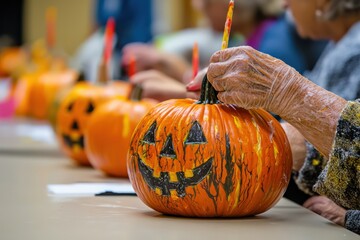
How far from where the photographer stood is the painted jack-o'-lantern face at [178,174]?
55.6 inches

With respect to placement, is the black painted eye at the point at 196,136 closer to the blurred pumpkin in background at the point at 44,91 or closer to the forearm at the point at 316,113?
the forearm at the point at 316,113

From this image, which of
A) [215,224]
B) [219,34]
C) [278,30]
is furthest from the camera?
[219,34]

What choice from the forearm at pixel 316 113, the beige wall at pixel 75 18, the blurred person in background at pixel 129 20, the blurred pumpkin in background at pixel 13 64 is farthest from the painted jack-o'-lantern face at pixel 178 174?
the beige wall at pixel 75 18

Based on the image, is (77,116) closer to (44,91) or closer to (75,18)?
(44,91)

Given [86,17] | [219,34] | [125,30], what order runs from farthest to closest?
1. [86,17]
2. [125,30]
3. [219,34]

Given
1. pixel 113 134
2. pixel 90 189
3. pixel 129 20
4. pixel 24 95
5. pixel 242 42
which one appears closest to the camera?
pixel 90 189

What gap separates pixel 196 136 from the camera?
1.43 meters

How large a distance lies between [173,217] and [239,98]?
252mm

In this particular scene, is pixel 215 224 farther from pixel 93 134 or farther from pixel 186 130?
pixel 93 134

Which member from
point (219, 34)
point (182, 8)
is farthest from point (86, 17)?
point (219, 34)

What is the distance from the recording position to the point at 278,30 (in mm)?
3398

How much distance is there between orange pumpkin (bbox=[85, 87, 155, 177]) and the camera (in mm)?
2176

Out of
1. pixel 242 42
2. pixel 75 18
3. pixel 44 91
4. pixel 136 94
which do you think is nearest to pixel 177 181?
pixel 136 94

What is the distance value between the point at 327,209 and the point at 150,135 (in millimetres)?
507
